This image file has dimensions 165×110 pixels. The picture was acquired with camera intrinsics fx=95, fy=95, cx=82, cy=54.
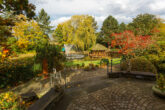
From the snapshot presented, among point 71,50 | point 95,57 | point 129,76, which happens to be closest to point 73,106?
point 129,76

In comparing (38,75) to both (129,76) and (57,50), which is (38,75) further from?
(129,76)

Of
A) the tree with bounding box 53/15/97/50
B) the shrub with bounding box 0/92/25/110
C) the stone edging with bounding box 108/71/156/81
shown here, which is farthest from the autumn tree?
the shrub with bounding box 0/92/25/110

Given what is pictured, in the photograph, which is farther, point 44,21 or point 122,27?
point 44,21

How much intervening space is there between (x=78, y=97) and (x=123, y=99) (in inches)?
88.8

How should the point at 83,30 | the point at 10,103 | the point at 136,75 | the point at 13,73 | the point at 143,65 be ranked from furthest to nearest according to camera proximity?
the point at 83,30 < the point at 143,65 < the point at 13,73 < the point at 136,75 < the point at 10,103

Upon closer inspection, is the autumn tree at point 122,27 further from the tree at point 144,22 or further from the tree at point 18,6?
the tree at point 18,6

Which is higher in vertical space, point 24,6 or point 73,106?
point 24,6

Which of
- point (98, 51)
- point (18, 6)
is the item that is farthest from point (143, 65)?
point (98, 51)

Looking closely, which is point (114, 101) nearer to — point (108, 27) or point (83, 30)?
point (83, 30)

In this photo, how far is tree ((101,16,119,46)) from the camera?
117ft

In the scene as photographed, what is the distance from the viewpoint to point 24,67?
359 inches

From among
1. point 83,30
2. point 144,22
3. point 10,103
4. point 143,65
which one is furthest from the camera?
point 144,22

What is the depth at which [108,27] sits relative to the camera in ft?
122

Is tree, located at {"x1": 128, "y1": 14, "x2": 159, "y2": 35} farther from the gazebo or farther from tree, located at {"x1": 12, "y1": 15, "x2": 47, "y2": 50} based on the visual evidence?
tree, located at {"x1": 12, "y1": 15, "x2": 47, "y2": 50}
